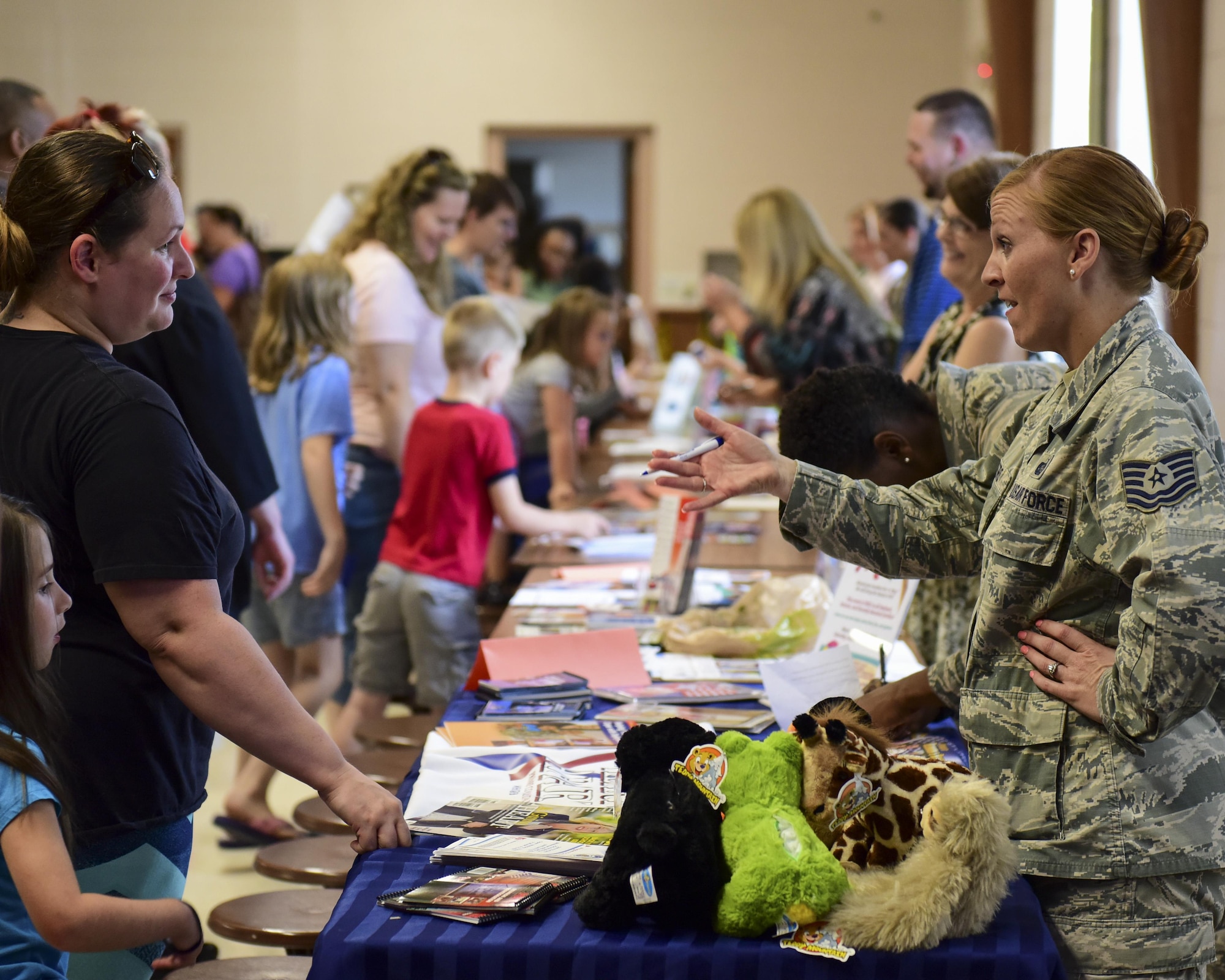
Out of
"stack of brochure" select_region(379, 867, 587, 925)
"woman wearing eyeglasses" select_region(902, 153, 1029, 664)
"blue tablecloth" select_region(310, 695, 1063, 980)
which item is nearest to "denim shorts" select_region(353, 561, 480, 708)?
"woman wearing eyeglasses" select_region(902, 153, 1029, 664)

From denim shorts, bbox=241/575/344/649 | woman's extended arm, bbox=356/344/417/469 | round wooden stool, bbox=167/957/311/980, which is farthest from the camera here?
woman's extended arm, bbox=356/344/417/469

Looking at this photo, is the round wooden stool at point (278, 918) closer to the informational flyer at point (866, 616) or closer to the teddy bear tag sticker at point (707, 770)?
the teddy bear tag sticker at point (707, 770)

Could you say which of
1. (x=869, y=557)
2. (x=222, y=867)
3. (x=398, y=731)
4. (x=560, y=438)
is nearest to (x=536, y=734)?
(x=869, y=557)

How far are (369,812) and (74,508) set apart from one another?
1.53 feet

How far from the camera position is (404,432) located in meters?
3.68

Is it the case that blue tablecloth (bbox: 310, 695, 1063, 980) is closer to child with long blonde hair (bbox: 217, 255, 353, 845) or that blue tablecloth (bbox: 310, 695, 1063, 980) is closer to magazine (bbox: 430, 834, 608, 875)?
magazine (bbox: 430, 834, 608, 875)

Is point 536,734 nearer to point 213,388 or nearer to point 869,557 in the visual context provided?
point 869,557

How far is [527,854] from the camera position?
131 centimetres

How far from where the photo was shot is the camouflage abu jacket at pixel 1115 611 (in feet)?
3.74

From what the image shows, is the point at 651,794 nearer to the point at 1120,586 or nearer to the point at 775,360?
the point at 1120,586

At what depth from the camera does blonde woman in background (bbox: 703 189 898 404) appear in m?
4.06

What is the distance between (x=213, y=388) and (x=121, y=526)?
115 centimetres

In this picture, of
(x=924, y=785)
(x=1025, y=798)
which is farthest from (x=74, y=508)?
(x=1025, y=798)

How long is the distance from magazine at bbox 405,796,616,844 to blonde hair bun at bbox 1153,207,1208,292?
0.85m
